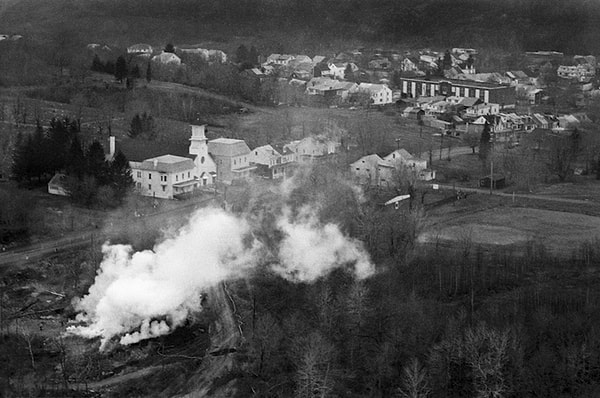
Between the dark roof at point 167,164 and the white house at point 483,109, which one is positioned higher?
the dark roof at point 167,164

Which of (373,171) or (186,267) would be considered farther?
(373,171)

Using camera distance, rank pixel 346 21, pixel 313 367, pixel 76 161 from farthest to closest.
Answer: pixel 346 21
pixel 76 161
pixel 313 367

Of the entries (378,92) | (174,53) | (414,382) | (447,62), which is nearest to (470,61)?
(447,62)

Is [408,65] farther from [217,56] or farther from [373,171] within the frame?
[373,171]

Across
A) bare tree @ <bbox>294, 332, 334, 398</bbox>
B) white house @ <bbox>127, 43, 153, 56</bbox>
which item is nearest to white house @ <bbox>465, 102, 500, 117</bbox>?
white house @ <bbox>127, 43, 153, 56</bbox>

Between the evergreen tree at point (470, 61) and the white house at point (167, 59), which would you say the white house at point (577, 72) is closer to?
the evergreen tree at point (470, 61)

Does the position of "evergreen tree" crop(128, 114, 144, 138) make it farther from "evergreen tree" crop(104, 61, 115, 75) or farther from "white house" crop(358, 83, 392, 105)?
"white house" crop(358, 83, 392, 105)

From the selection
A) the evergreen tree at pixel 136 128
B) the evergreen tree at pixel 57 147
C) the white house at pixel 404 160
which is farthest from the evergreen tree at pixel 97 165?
the white house at pixel 404 160
